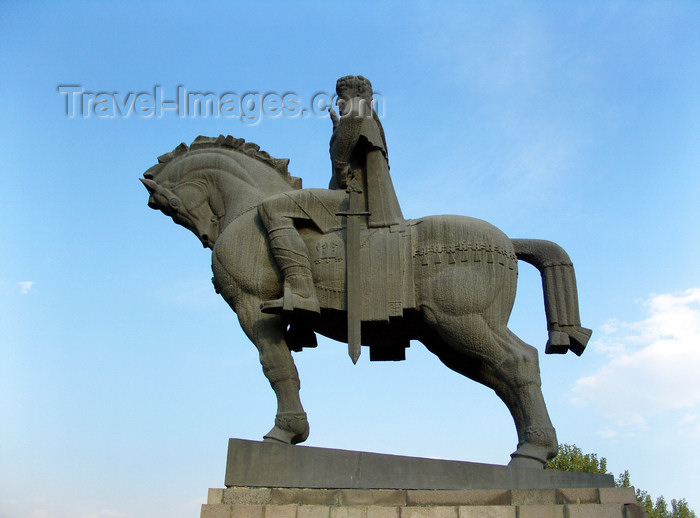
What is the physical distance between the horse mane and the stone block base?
358cm

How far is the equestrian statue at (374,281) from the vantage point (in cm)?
653

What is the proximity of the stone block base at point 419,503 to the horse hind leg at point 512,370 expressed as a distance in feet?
1.47

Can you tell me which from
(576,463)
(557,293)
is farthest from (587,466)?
(557,293)

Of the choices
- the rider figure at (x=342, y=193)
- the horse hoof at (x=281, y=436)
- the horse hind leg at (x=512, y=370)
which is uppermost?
the rider figure at (x=342, y=193)

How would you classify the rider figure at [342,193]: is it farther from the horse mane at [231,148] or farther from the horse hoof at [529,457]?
the horse hoof at [529,457]

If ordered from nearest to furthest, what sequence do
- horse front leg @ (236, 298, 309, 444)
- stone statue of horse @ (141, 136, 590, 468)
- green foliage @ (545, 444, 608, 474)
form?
stone statue of horse @ (141, 136, 590, 468) < horse front leg @ (236, 298, 309, 444) < green foliage @ (545, 444, 608, 474)

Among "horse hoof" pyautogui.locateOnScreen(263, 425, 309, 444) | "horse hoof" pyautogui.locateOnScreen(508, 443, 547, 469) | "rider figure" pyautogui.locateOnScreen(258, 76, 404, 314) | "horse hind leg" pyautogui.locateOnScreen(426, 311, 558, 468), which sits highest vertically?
"rider figure" pyautogui.locateOnScreen(258, 76, 404, 314)

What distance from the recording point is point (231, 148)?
8.33m

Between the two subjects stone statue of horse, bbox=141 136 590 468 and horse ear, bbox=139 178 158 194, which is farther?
horse ear, bbox=139 178 158 194

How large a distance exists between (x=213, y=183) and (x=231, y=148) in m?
0.59

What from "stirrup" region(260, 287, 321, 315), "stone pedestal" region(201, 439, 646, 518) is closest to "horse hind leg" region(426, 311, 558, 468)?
"stone pedestal" region(201, 439, 646, 518)

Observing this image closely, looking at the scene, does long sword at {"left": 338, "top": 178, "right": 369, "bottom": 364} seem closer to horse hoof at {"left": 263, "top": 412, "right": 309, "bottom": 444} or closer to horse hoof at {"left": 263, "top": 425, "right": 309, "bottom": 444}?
horse hoof at {"left": 263, "top": 412, "right": 309, "bottom": 444}

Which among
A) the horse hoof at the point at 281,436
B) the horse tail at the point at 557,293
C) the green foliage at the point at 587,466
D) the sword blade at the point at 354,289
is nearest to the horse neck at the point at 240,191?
the sword blade at the point at 354,289

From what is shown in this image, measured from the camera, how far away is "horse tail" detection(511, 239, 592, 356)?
681 cm
